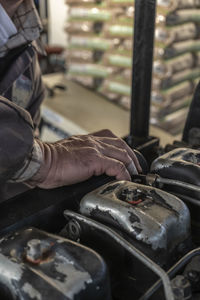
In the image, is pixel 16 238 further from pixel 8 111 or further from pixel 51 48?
pixel 51 48

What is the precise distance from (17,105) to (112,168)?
291mm

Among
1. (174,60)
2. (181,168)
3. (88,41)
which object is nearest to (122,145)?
(181,168)

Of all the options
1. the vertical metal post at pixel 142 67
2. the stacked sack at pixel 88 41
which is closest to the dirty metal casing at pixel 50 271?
the vertical metal post at pixel 142 67

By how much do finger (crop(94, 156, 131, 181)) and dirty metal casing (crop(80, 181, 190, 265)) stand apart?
12 cm

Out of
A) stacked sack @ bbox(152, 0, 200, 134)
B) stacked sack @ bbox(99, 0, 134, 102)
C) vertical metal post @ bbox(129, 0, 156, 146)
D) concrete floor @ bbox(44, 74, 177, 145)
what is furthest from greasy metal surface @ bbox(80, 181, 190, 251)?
stacked sack @ bbox(99, 0, 134, 102)

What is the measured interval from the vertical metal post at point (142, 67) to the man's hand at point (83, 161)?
25cm

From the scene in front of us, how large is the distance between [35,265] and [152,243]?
0.18 m

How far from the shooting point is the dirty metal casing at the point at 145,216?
57 centimetres

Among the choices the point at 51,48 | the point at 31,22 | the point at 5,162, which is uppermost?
the point at 31,22

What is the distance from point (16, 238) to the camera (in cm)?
55

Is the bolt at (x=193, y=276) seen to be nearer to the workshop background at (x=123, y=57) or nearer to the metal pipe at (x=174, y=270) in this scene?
the metal pipe at (x=174, y=270)

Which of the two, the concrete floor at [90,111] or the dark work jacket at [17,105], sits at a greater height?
the dark work jacket at [17,105]

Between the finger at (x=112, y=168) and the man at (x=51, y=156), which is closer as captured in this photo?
the man at (x=51, y=156)

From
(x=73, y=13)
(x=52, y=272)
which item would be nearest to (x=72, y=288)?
(x=52, y=272)
